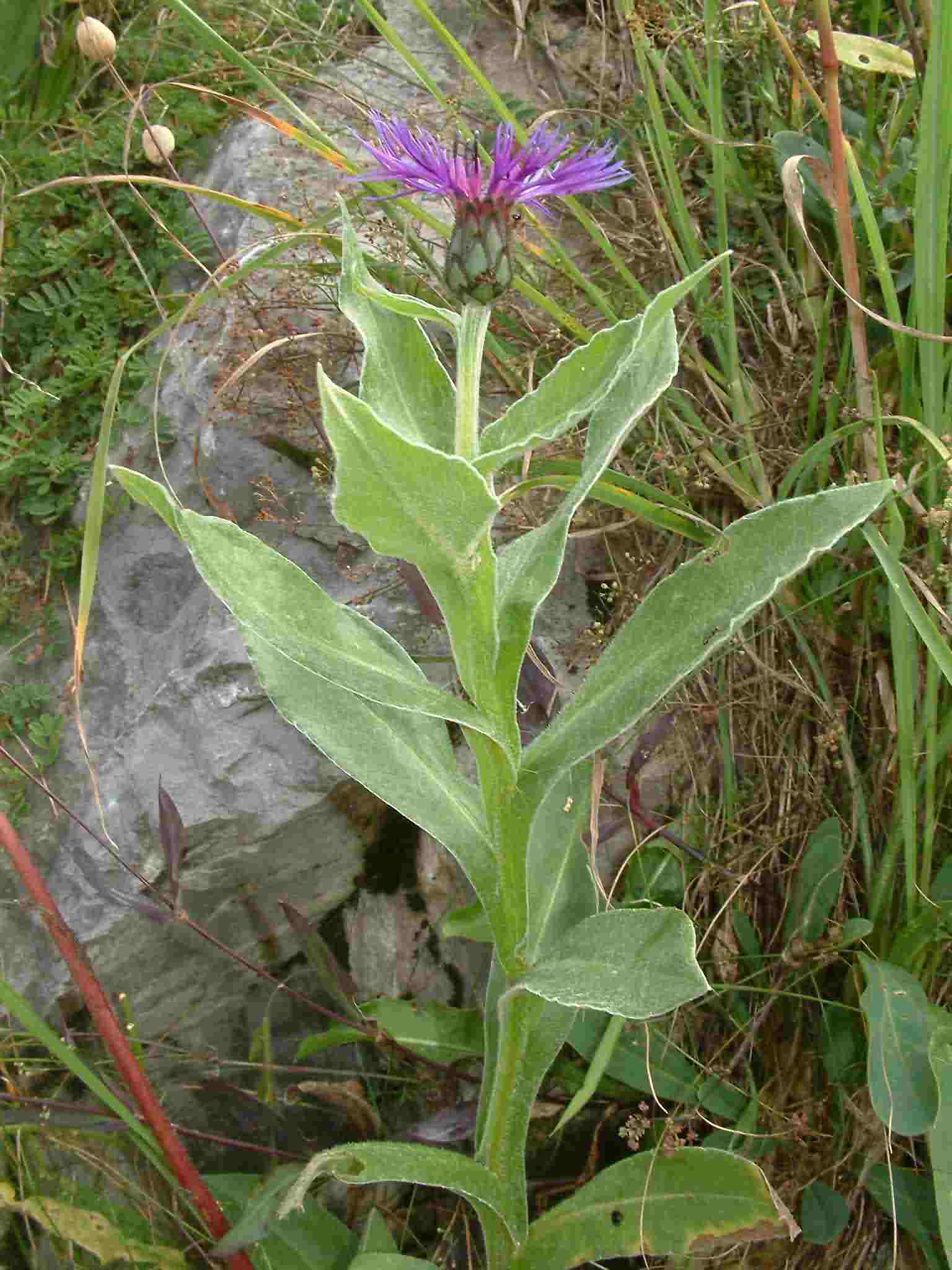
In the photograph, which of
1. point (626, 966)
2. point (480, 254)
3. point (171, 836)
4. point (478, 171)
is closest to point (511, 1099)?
point (626, 966)

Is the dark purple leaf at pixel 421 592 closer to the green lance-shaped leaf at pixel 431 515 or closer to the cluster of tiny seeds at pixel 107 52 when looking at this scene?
the green lance-shaped leaf at pixel 431 515

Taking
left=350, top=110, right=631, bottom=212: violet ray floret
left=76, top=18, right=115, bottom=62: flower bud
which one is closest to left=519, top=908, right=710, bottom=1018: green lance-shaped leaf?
left=350, top=110, right=631, bottom=212: violet ray floret

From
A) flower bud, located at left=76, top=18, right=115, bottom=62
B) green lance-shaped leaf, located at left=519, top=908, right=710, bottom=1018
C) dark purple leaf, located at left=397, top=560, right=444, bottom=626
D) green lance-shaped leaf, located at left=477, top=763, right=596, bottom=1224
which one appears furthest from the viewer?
flower bud, located at left=76, top=18, right=115, bottom=62

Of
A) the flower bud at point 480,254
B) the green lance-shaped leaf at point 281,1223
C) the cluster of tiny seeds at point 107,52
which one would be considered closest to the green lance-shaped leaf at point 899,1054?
the green lance-shaped leaf at point 281,1223

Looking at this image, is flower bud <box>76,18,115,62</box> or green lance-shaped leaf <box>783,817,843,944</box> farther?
flower bud <box>76,18,115,62</box>

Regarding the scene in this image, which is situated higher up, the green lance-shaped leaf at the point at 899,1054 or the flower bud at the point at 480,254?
the flower bud at the point at 480,254

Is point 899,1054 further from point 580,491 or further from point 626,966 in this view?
point 580,491

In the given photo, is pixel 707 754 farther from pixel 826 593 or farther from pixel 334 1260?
pixel 334 1260

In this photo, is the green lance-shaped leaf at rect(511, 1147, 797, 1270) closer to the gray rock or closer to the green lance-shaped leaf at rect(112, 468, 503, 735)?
the gray rock
